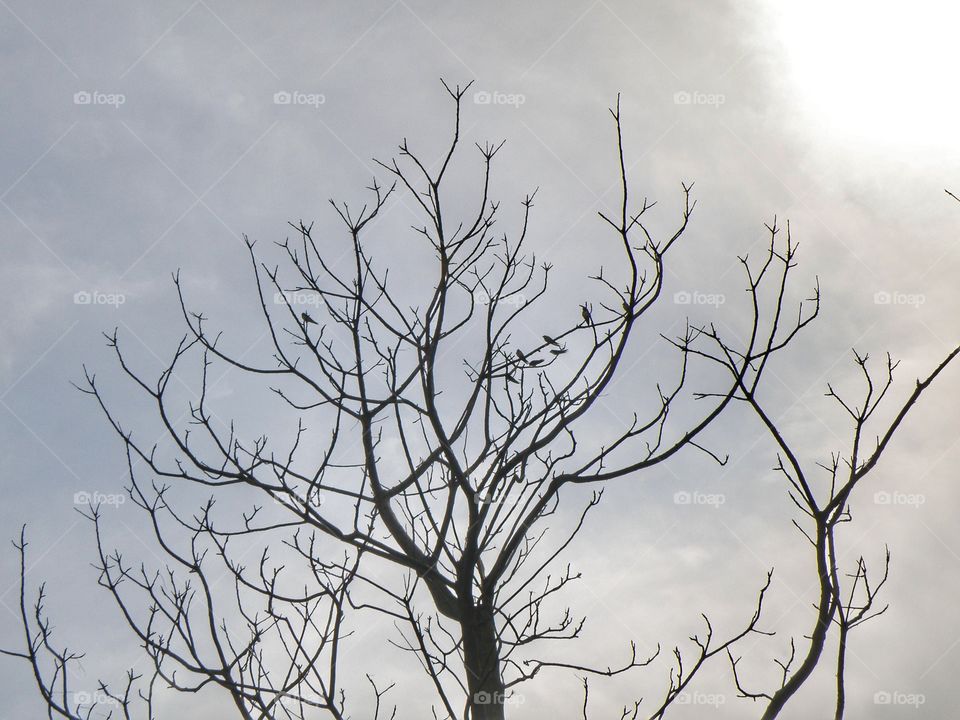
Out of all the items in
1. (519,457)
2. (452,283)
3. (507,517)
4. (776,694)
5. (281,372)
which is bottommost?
(776,694)

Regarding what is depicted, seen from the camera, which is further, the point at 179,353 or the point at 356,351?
the point at 179,353

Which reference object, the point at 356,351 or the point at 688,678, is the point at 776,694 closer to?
the point at 688,678

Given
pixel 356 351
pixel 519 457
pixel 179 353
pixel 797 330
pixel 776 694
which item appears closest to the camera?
pixel 776 694

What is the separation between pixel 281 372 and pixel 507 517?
1.56m

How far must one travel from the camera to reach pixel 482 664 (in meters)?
3.74

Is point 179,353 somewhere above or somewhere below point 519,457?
above

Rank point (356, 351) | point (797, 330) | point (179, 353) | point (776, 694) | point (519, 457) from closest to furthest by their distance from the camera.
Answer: point (776, 694), point (797, 330), point (519, 457), point (356, 351), point (179, 353)

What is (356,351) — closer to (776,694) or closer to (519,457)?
(519,457)

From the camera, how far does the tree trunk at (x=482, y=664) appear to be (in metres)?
3.60

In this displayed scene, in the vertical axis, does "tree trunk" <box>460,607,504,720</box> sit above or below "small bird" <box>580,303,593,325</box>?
below

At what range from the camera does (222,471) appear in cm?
416

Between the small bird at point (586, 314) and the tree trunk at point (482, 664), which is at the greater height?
the small bird at point (586, 314)

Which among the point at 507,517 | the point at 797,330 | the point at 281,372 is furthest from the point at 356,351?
the point at 797,330

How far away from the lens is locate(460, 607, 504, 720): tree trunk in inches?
142
